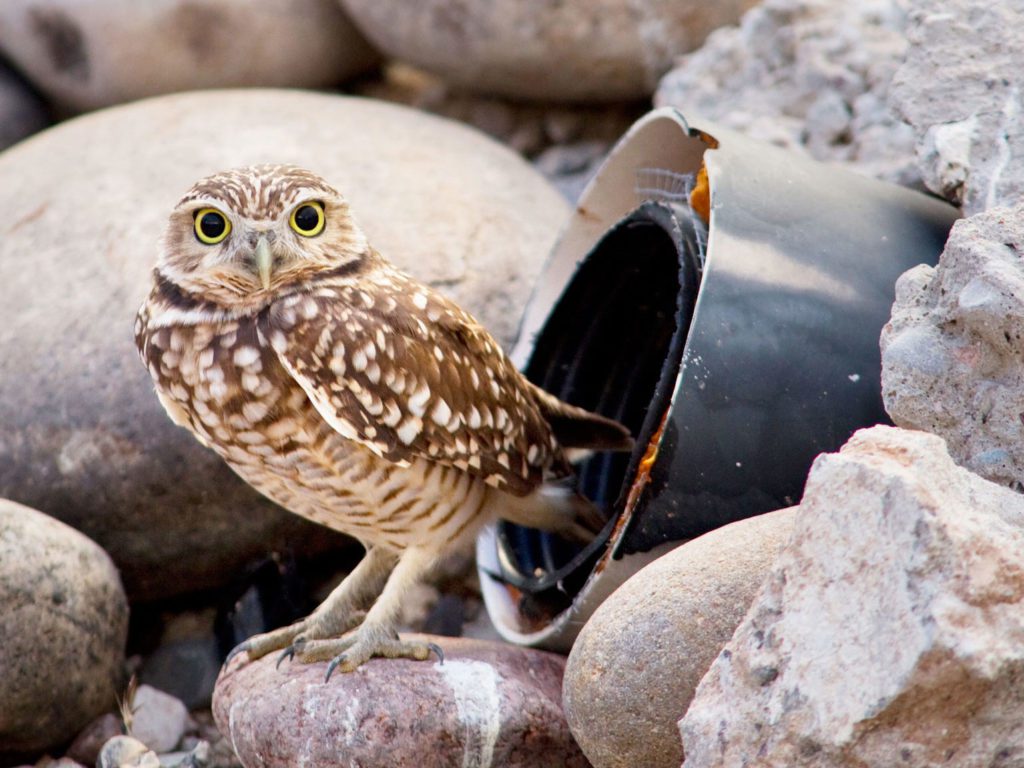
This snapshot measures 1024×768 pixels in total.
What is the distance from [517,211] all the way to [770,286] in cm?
147

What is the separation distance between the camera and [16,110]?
16.8ft

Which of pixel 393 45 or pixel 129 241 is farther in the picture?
pixel 393 45

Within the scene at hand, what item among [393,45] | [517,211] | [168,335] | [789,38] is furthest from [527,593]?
[393,45]

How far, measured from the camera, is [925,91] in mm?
2803

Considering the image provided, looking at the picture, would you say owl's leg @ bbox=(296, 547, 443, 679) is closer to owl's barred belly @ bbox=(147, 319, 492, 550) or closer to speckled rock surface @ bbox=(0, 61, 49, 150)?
owl's barred belly @ bbox=(147, 319, 492, 550)

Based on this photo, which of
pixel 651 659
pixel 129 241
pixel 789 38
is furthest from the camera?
pixel 789 38

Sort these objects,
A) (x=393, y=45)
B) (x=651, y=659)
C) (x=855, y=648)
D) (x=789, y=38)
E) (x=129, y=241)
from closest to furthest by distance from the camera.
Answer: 1. (x=855, y=648)
2. (x=651, y=659)
3. (x=129, y=241)
4. (x=789, y=38)
5. (x=393, y=45)

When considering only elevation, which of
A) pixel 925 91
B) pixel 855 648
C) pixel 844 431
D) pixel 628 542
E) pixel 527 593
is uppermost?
pixel 925 91

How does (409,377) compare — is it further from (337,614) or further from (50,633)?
(50,633)

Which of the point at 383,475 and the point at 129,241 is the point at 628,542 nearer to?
the point at 383,475

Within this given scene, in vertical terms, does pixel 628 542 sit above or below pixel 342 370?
below

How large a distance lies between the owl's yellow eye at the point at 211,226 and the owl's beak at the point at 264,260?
90 mm

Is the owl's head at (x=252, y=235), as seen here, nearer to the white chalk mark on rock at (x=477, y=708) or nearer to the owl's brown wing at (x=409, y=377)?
the owl's brown wing at (x=409, y=377)

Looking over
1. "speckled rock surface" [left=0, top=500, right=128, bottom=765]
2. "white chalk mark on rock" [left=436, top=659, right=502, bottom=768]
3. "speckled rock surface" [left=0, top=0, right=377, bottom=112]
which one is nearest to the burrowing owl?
"white chalk mark on rock" [left=436, top=659, right=502, bottom=768]
